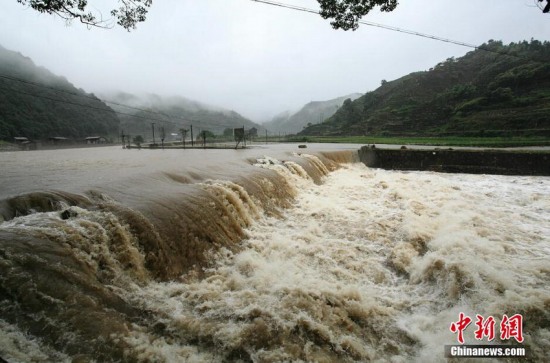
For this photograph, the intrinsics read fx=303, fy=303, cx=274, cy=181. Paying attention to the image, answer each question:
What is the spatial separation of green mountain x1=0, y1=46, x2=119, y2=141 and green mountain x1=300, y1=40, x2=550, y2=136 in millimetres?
43848

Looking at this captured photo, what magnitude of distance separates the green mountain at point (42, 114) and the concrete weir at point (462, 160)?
2844 centimetres

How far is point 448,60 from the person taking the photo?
79.1 meters

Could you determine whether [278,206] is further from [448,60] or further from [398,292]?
[448,60]

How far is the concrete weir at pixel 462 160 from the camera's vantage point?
53.4ft

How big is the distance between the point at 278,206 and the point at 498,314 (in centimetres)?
544

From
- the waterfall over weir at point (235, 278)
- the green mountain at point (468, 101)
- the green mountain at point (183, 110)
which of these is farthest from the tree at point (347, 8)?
the green mountain at point (183, 110)

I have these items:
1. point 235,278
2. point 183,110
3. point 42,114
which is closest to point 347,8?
point 235,278

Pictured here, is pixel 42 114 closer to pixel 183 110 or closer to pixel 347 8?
pixel 347 8

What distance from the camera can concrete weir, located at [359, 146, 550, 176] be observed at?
53.4 feet

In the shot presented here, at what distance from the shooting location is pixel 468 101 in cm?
4928

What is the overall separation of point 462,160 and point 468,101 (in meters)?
39.1

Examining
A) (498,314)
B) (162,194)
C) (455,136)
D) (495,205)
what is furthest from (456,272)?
(455,136)

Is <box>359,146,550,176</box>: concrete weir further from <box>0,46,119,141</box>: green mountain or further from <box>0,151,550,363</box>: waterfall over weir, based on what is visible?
<box>0,46,119,141</box>: green mountain

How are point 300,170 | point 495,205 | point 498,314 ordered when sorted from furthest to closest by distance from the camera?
point 300,170
point 495,205
point 498,314
